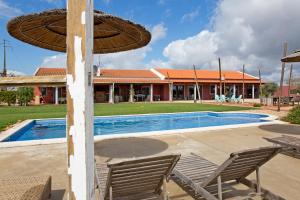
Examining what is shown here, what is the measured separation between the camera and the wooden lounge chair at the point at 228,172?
3.51 m

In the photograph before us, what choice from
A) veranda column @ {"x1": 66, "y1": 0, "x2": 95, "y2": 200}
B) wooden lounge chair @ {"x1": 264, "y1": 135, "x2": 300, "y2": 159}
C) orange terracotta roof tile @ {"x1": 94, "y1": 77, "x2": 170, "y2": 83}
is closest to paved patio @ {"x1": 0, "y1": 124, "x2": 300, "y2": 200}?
wooden lounge chair @ {"x1": 264, "y1": 135, "x2": 300, "y2": 159}

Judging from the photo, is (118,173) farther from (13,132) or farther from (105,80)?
(105,80)

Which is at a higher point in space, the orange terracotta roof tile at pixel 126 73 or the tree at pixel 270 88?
the orange terracotta roof tile at pixel 126 73

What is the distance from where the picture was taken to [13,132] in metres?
10.2

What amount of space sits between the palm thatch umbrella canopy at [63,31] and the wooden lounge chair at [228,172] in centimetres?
330

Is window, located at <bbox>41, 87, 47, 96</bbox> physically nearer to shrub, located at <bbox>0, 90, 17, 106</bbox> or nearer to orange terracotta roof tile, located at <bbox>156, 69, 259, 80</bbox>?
shrub, located at <bbox>0, 90, 17, 106</bbox>

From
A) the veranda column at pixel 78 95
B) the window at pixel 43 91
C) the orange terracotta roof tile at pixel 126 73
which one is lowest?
the veranda column at pixel 78 95

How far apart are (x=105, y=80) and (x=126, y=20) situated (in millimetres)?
27479

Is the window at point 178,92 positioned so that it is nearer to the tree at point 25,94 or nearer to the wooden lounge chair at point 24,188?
the tree at point 25,94

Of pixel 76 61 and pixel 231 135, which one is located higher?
pixel 76 61

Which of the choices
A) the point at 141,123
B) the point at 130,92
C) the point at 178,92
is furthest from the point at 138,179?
the point at 178,92

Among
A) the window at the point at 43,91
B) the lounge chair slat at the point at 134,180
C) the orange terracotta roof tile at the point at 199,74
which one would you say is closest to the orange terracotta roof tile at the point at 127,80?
the orange terracotta roof tile at the point at 199,74

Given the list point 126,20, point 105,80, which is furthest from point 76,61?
point 105,80

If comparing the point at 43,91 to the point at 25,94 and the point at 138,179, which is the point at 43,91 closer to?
the point at 25,94
